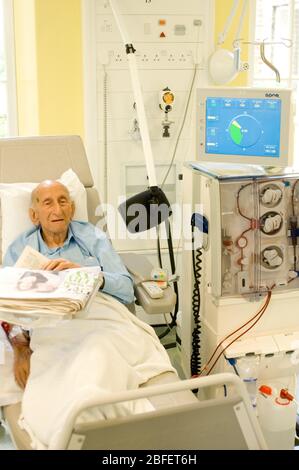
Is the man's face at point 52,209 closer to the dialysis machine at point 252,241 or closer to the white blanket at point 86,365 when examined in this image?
the white blanket at point 86,365

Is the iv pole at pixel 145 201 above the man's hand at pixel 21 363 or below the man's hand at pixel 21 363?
above

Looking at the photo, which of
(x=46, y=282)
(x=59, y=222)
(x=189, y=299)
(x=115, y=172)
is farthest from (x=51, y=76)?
(x=46, y=282)

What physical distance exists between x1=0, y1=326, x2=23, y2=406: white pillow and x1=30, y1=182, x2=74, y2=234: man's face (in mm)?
488

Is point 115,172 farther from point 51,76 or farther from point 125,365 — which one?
point 125,365

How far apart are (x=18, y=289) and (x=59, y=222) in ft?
1.97

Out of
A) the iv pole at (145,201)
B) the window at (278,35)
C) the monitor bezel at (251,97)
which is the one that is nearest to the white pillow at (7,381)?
the iv pole at (145,201)

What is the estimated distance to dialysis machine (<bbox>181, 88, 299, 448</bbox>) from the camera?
2205 mm

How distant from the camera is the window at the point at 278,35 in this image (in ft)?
11.5

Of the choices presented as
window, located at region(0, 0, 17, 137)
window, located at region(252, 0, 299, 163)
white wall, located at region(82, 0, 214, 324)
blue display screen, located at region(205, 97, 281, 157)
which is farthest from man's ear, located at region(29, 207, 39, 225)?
window, located at region(252, 0, 299, 163)

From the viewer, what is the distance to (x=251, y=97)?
224cm

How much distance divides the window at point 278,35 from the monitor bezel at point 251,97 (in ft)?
4.11

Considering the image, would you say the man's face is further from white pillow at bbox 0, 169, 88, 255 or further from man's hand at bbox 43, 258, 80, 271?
man's hand at bbox 43, 258, 80, 271

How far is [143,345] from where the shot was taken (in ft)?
6.72

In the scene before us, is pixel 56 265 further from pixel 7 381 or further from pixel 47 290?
pixel 7 381
